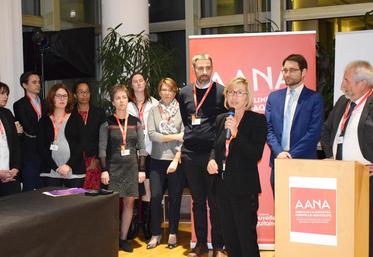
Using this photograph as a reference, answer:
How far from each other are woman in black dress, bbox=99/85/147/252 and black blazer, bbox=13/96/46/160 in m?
0.61

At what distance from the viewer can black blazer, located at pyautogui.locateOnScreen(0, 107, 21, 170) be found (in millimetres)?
3984

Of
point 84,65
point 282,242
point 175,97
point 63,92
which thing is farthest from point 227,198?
point 84,65

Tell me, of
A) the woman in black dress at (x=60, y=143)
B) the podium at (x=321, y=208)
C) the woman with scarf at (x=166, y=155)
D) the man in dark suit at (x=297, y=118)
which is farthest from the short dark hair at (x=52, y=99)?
the podium at (x=321, y=208)

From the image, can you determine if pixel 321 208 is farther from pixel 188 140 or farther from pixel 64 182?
pixel 64 182

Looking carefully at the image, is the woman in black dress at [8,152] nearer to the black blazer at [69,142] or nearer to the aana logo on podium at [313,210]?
the black blazer at [69,142]

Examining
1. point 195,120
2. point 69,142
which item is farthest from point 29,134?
point 195,120

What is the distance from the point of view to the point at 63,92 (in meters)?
4.17

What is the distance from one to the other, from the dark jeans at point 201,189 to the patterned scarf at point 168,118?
35cm

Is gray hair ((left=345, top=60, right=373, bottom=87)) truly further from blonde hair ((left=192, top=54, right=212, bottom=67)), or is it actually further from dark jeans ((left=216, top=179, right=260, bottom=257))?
blonde hair ((left=192, top=54, right=212, bottom=67))

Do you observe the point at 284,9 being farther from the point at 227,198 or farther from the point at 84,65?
the point at 227,198

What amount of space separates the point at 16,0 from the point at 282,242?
413 cm

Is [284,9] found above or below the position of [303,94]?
above

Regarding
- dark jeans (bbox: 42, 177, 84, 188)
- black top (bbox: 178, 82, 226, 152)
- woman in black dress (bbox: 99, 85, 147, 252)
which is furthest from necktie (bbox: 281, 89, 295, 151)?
dark jeans (bbox: 42, 177, 84, 188)

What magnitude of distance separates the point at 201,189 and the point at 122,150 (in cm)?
73
